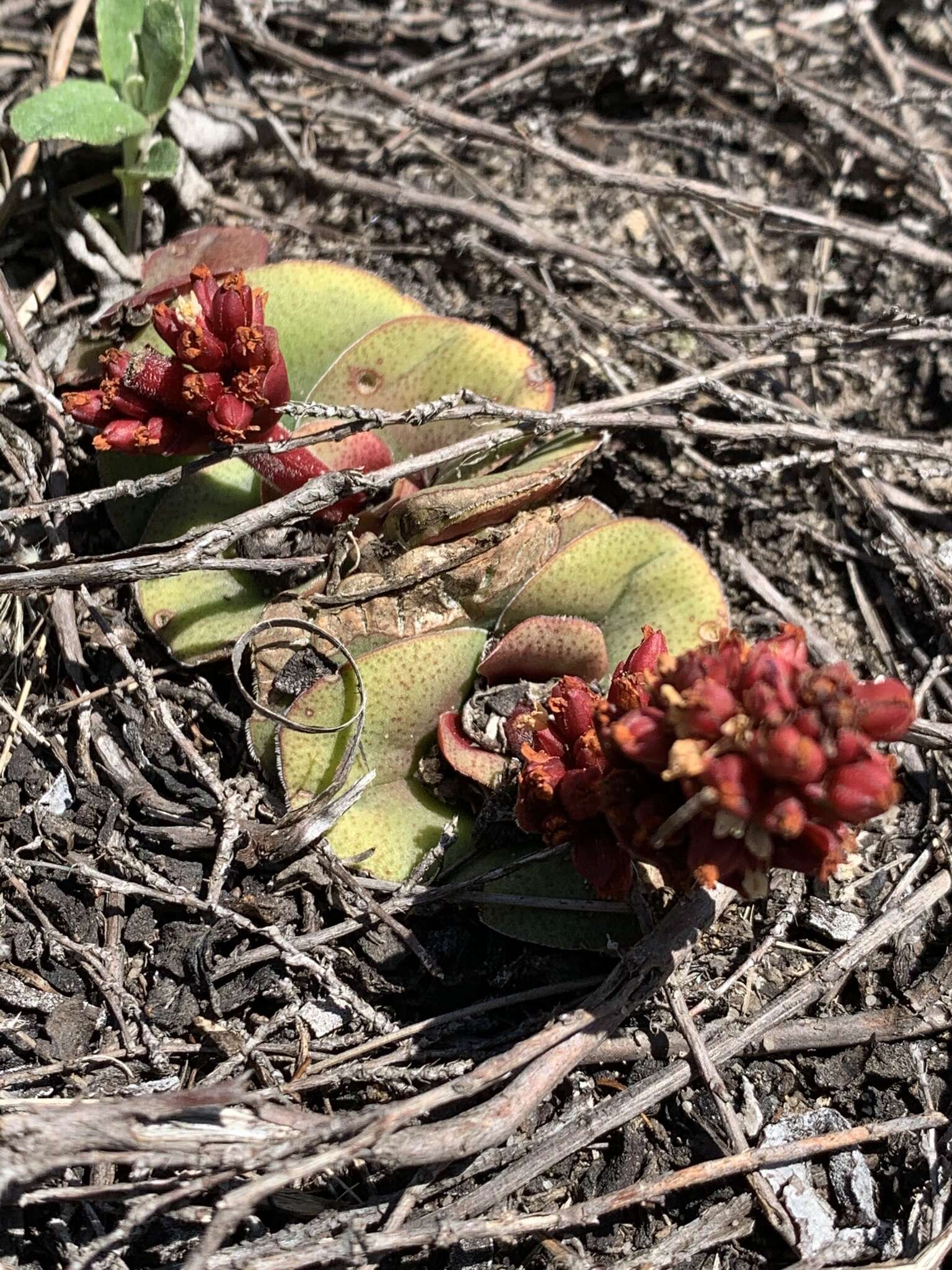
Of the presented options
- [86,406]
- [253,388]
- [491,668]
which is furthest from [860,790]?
[86,406]

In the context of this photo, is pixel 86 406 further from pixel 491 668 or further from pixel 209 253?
pixel 491 668

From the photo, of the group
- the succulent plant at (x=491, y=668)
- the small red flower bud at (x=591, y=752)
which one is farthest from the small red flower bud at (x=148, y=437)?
the small red flower bud at (x=591, y=752)

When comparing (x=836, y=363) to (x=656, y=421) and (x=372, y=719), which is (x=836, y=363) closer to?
(x=656, y=421)

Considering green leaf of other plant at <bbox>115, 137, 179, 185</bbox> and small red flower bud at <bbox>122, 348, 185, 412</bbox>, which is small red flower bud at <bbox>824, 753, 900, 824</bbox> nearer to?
small red flower bud at <bbox>122, 348, 185, 412</bbox>

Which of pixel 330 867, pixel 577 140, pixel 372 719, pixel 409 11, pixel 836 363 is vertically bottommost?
pixel 330 867

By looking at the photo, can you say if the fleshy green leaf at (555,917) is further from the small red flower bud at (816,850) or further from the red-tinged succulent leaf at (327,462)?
the red-tinged succulent leaf at (327,462)

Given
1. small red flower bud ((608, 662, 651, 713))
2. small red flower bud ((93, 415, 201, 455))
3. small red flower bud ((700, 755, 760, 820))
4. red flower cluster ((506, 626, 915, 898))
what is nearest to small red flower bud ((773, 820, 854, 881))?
red flower cluster ((506, 626, 915, 898))

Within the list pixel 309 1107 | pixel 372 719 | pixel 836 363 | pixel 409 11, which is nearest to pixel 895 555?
pixel 836 363
